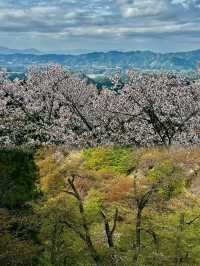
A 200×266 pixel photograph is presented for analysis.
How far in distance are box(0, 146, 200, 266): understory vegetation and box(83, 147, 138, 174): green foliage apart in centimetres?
135

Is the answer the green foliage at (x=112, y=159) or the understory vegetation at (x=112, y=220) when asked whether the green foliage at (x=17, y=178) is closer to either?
the understory vegetation at (x=112, y=220)

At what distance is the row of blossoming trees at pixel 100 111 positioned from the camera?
5225 cm

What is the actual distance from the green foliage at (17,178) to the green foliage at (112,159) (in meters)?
4.10

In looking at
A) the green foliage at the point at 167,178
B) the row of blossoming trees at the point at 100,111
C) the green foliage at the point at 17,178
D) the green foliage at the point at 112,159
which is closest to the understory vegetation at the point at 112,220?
the green foliage at the point at 167,178

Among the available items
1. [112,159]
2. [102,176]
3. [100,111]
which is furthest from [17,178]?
[100,111]

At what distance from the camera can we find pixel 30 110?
189ft

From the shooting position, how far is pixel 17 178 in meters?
37.2

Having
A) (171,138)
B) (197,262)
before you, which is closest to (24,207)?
(197,262)

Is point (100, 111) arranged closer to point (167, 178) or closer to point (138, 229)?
point (167, 178)

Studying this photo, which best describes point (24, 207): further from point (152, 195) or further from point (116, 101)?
point (116, 101)

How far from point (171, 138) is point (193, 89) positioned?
1064 cm

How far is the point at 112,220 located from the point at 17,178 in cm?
A: 1316

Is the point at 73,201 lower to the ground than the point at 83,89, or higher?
lower

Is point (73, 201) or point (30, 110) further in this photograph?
point (30, 110)
